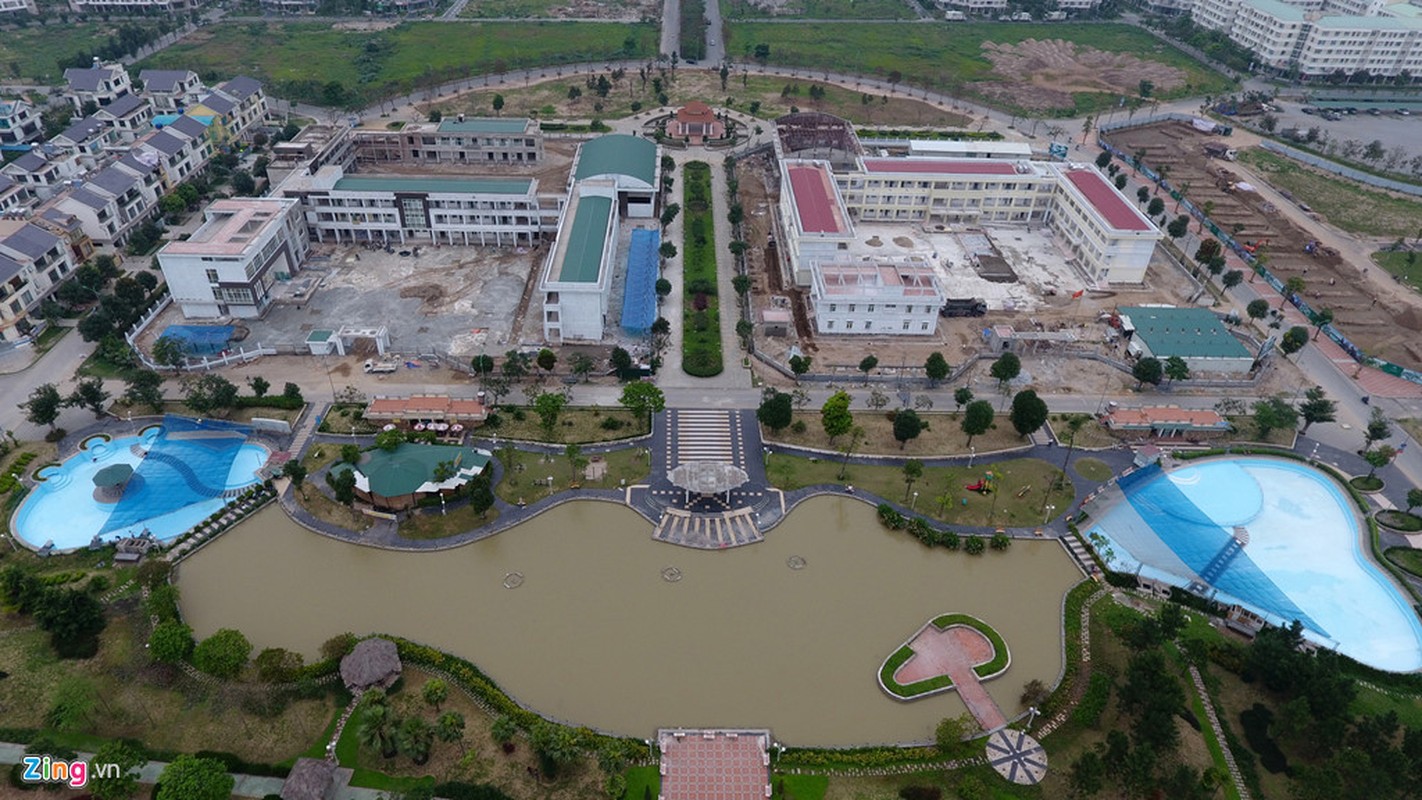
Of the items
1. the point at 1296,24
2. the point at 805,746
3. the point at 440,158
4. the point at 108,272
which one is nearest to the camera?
the point at 805,746

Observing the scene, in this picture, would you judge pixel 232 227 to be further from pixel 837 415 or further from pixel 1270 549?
pixel 1270 549

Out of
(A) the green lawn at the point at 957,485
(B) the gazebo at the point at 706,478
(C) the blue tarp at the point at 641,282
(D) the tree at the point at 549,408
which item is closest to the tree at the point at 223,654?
(D) the tree at the point at 549,408

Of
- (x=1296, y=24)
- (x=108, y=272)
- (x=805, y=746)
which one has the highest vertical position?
(x=1296, y=24)

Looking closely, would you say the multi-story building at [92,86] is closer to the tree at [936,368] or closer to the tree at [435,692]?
the tree at [435,692]

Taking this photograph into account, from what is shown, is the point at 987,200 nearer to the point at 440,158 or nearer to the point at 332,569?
the point at 440,158

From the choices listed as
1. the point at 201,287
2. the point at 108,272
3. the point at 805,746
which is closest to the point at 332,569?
the point at 805,746

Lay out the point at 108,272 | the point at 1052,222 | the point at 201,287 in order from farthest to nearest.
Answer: the point at 1052,222
the point at 108,272
the point at 201,287

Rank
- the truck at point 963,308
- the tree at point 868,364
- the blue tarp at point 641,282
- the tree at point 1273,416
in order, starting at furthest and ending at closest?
the truck at point 963,308 < the blue tarp at point 641,282 < the tree at point 868,364 < the tree at point 1273,416

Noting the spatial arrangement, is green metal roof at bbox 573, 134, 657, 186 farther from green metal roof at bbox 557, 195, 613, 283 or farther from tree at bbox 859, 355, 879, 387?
A: tree at bbox 859, 355, 879, 387

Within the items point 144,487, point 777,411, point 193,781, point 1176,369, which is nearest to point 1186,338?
point 1176,369
